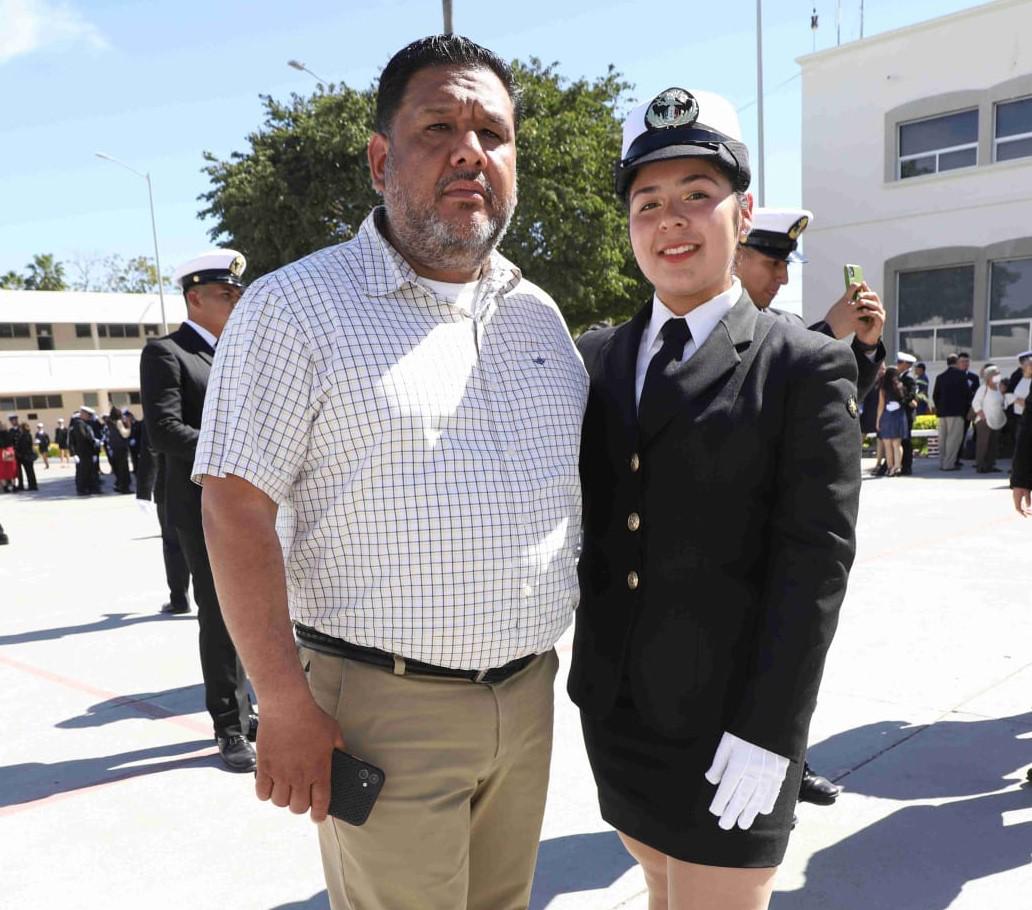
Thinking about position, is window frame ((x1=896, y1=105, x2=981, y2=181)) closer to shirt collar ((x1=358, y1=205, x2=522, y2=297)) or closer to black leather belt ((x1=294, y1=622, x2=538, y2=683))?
shirt collar ((x1=358, y1=205, x2=522, y2=297))

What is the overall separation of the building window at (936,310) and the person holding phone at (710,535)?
18777 millimetres

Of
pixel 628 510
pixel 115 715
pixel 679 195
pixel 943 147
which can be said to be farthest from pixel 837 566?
pixel 943 147

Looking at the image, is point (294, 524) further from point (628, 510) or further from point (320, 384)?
point (628, 510)

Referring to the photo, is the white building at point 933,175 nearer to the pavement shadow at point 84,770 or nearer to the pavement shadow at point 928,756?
the pavement shadow at point 928,756

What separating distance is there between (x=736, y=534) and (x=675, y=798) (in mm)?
533

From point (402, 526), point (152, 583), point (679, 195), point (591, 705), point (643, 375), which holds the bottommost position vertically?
point (152, 583)

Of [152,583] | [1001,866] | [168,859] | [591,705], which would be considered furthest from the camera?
[152,583]

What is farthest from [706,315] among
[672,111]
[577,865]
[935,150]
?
[935,150]

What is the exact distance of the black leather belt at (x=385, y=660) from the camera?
5.63 ft

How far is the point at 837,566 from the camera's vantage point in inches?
63.7

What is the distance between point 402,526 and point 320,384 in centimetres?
30

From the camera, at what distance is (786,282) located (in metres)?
3.22

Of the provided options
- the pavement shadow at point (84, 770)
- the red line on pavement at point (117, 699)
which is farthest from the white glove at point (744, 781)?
the red line on pavement at point (117, 699)

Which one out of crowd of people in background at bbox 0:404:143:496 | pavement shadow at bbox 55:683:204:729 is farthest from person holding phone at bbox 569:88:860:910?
crowd of people in background at bbox 0:404:143:496
